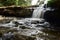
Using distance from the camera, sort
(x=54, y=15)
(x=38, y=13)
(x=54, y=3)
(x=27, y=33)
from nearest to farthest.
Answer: (x=27, y=33)
(x=54, y=15)
(x=54, y=3)
(x=38, y=13)

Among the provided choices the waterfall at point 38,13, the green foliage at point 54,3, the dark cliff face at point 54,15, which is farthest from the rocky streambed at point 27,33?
the waterfall at point 38,13

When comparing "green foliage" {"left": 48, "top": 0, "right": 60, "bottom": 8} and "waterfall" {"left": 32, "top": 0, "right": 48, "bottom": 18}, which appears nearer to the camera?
"green foliage" {"left": 48, "top": 0, "right": 60, "bottom": 8}

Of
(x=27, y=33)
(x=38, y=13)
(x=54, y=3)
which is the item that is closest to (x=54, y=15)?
(x=54, y=3)

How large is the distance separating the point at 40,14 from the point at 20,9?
6.41ft

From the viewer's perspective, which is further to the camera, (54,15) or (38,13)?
(38,13)

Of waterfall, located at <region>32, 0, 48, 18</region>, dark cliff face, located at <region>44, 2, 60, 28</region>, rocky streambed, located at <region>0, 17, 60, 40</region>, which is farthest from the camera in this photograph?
waterfall, located at <region>32, 0, 48, 18</region>

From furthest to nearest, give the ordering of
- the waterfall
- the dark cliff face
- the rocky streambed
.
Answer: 1. the waterfall
2. the dark cliff face
3. the rocky streambed

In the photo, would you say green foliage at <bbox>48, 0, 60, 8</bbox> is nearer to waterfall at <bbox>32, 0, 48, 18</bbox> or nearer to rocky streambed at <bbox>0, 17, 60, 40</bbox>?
waterfall at <bbox>32, 0, 48, 18</bbox>

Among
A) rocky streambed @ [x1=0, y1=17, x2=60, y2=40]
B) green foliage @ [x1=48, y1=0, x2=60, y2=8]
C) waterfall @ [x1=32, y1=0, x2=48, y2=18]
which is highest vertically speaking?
green foliage @ [x1=48, y1=0, x2=60, y2=8]

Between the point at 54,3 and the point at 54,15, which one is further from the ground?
the point at 54,3

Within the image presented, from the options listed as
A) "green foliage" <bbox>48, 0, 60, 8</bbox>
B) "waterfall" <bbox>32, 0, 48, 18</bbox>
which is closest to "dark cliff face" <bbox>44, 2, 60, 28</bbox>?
"green foliage" <bbox>48, 0, 60, 8</bbox>

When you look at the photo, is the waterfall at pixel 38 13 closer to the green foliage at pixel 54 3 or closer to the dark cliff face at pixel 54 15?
the green foliage at pixel 54 3

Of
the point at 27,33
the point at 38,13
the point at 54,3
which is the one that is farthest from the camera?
the point at 38,13

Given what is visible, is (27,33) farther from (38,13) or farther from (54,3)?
(38,13)
